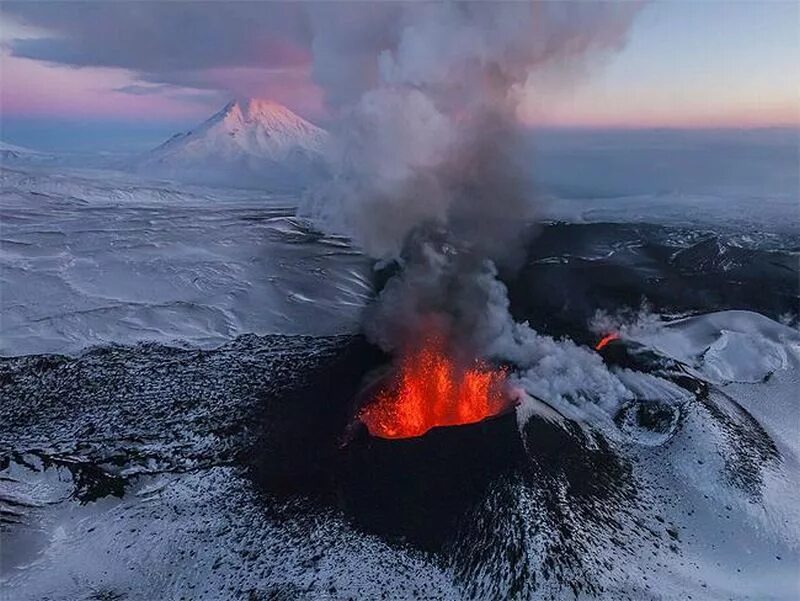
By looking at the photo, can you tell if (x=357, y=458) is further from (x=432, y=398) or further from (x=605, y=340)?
(x=605, y=340)

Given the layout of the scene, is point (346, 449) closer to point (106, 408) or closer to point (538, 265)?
point (106, 408)

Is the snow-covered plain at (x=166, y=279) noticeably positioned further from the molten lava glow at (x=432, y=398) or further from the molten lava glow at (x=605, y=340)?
the molten lava glow at (x=605, y=340)

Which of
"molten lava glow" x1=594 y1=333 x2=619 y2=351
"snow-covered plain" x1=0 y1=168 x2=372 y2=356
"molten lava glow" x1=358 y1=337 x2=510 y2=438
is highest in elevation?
"molten lava glow" x1=594 y1=333 x2=619 y2=351

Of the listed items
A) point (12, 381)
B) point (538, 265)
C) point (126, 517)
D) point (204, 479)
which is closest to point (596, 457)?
point (204, 479)

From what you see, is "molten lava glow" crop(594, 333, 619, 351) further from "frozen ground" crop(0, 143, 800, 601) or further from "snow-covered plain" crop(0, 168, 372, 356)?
"snow-covered plain" crop(0, 168, 372, 356)

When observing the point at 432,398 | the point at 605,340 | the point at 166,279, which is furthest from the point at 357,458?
the point at 166,279

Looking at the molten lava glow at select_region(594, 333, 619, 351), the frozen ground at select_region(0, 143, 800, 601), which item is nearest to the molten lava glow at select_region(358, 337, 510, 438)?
the frozen ground at select_region(0, 143, 800, 601)
